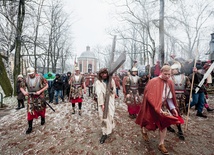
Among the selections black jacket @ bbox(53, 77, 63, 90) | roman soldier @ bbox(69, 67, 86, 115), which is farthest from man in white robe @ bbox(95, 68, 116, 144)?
black jacket @ bbox(53, 77, 63, 90)

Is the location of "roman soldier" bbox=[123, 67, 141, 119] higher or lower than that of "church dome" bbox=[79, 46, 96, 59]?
lower

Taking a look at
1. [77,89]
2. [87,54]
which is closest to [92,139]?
[77,89]

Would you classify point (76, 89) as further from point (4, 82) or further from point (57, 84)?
point (4, 82)

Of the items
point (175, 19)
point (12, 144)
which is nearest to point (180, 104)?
point (12, 144)

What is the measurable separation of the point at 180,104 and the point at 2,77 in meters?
11.3

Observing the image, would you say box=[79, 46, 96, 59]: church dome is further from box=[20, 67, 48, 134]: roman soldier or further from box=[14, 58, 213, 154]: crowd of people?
box=[20, 67, 48, 134]: roman soldier

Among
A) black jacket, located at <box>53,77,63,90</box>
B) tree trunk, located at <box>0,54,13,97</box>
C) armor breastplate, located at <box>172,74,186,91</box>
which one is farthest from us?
tree trunk, located at <box>0,54,13,97</box>

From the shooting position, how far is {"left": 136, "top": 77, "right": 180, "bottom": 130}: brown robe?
2738 millimetres

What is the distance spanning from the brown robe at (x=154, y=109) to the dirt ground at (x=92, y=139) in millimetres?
640

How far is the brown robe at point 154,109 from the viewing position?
2738 millimetres

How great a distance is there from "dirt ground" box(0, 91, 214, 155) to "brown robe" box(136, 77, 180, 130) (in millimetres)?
640

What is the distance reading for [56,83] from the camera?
26.6 feet

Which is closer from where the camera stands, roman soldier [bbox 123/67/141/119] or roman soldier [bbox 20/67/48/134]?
roman soldier [bbox 20/67/48/134]

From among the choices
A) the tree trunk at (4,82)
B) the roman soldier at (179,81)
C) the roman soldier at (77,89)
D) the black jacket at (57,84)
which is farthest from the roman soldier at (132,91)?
the tree trunk at (4,82)
